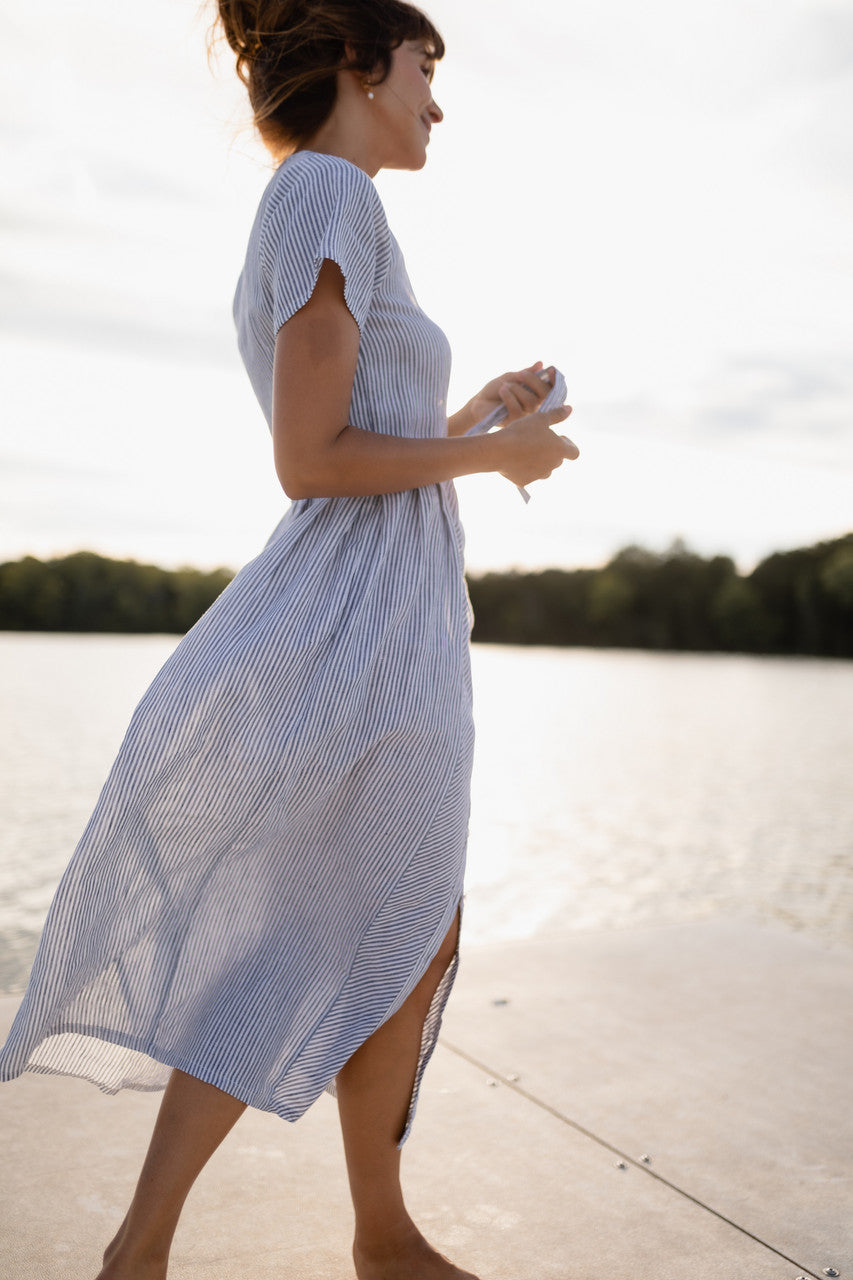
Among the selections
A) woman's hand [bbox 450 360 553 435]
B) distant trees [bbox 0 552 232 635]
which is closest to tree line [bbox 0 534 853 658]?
distant trees [bbox 0 552 232 635]

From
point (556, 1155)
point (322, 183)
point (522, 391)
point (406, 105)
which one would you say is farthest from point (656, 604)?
point (322, 183)

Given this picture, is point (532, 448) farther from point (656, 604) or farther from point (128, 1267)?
point (656, 604)

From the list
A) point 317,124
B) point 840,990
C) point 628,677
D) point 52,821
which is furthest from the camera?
point 628,677

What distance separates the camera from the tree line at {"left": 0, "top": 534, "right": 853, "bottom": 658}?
28.2 m

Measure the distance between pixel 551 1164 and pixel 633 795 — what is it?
4.65 m

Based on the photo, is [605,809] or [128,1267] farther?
[605,809]

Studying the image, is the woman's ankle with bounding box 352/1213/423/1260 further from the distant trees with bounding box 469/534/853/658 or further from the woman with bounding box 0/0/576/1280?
the distant trees with bounding box 469/534/853/658

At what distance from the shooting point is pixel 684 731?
33.5 ft

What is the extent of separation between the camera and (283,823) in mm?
1158

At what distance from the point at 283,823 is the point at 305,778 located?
5cm

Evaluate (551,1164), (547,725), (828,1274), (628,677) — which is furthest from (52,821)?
(628,677)

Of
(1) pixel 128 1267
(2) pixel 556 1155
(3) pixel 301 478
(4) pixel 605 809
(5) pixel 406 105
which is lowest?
(4) pixel 605 809

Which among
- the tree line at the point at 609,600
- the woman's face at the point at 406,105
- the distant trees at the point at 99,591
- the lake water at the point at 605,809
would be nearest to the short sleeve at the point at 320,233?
the woman's face at the point at 406,105

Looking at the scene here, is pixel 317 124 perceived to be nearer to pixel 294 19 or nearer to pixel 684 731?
pixel 294 19
